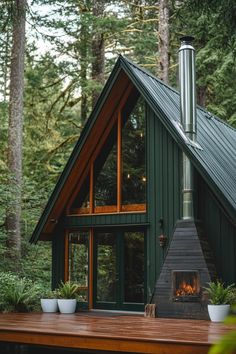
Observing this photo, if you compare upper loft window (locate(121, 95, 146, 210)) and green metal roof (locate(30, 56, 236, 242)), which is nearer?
green metal roof (locate(30, 56, 236, 242))

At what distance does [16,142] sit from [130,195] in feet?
15.4

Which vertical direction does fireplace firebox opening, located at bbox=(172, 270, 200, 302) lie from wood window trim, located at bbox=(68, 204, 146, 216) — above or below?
below

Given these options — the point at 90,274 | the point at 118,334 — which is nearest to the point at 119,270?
the point at 90,274

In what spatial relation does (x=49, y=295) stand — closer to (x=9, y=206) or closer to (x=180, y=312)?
(x=180, y=312)

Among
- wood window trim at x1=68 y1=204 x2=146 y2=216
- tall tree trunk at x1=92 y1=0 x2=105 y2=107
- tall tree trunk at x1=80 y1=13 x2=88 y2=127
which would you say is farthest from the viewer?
tall tree trunk at x1=92 y1=0 x2=105 y2=107

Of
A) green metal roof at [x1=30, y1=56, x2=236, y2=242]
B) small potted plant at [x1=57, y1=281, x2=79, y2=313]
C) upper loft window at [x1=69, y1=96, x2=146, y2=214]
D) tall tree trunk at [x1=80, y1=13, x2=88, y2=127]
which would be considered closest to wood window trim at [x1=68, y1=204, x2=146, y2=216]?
upper loft window at [x1=69, y1=96, x2=146, y2=214]

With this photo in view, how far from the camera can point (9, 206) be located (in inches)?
496

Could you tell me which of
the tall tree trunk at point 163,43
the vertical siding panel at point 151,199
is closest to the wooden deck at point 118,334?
the vertical siding panel at point 151,199

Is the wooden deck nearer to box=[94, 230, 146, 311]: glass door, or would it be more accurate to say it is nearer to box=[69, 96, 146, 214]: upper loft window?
box=[94, 230, 146, 311]: glass door

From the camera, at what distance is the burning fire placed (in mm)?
8094

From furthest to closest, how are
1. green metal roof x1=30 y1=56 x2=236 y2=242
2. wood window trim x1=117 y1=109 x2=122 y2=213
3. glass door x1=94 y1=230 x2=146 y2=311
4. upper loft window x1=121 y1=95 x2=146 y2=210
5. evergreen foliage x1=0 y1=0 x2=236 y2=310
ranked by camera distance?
evergreen foliage x1=0 y1=0 x2=236 y2=310, wood window trim x1=117 y1=109 x2=122 y2=213, upper loft window x1=121 y1=95 x2=146 y2=210, glass door x1=94 y1=230 x2=146 y2=311, green metal roof x1=30 y1=56 x2=236 y2=242

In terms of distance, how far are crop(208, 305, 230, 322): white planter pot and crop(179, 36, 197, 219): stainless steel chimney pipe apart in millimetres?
1538

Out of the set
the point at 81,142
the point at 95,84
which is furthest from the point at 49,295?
the point at 95,84

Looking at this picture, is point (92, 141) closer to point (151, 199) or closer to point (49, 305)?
point (151, 199)
